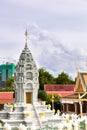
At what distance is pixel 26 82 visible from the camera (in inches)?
1229

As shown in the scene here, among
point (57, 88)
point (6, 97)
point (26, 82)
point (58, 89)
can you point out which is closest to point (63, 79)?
point (57, 88)

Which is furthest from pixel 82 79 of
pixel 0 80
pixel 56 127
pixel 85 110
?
pixel 0 80

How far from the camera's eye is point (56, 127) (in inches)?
901

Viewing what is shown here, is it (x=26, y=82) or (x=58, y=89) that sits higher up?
(x=58, y=89)

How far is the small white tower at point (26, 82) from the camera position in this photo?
1224 inches

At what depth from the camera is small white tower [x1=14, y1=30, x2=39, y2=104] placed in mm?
31094

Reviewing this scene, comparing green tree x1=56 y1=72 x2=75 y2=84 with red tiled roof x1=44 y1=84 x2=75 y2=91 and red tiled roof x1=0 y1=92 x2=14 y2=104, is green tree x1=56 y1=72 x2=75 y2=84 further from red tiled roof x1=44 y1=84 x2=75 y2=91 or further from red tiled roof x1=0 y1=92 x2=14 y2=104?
red tiled roof x1=0 y1=92 x2=14 y2=104

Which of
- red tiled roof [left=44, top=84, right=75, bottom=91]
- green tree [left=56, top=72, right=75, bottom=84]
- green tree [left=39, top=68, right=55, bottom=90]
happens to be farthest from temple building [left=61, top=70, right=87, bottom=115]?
green tree [left=56, top=72, right=75, bottom=84]

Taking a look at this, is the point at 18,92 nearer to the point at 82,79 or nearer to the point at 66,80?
the point at 82,79

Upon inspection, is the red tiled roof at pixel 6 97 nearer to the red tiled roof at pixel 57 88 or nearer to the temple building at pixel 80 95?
the red tiled roof at pixel 57 88

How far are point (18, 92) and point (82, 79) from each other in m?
10.6

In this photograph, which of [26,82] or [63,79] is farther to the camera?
[63,79]

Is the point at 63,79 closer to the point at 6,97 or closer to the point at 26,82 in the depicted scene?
the point at 6,97

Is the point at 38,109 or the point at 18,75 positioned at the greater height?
the point at 18,75
